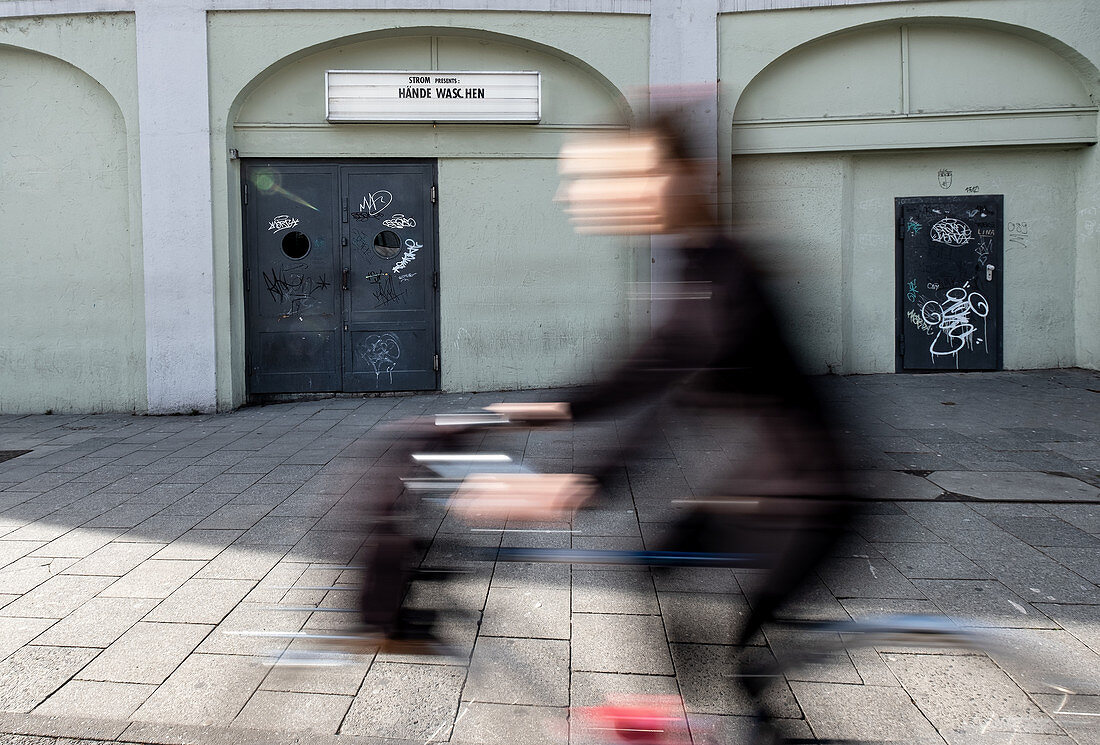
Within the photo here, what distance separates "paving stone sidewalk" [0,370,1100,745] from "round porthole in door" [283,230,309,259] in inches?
163

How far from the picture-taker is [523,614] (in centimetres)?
319

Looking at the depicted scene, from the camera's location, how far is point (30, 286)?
9.13 meters

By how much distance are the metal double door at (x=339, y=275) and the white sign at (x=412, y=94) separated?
569 mm

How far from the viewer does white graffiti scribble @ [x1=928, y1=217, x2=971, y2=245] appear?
377 inches

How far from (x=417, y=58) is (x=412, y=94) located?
0.48 m

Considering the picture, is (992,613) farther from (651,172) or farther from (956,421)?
(956,421)

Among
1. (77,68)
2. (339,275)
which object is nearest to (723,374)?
(339,275)

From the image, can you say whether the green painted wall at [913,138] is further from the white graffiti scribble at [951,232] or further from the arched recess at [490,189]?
the arched recess at [490,189]

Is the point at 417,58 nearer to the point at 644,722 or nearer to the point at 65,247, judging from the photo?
the point at 65,247

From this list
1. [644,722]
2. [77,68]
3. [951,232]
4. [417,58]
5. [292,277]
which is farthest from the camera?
[951,232]

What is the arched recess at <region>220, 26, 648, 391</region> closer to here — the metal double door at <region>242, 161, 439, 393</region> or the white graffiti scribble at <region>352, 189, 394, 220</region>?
the metal double door at <region>242, 161, 439, 393</region>

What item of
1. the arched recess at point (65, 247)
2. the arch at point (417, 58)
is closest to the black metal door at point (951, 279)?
the arch at point (417, 58)

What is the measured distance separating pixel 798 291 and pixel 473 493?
1.13 m

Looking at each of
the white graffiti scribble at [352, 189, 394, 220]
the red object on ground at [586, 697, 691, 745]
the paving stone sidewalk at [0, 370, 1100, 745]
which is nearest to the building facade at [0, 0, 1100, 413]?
the white graffiti scribble at [352, 189, 394, 220]
